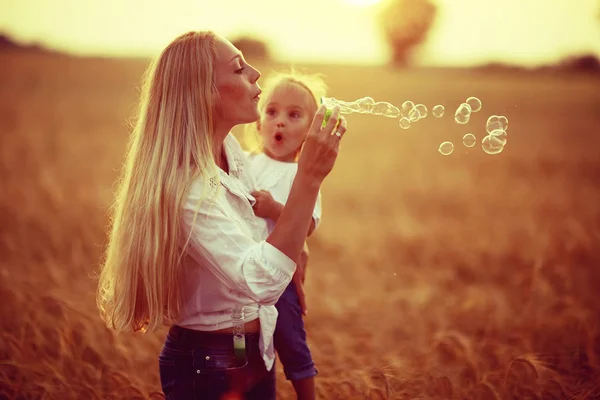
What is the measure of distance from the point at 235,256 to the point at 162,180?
1.15ft

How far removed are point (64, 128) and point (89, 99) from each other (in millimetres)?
6515

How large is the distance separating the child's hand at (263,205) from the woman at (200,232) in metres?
0.14

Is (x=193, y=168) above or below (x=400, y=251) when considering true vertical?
above

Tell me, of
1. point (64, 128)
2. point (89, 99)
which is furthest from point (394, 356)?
point (89, 99)

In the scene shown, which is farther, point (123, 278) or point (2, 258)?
point (2, 258)

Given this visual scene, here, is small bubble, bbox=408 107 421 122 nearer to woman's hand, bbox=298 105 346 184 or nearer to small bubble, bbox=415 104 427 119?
small bubble, bbox=415 104 427 119

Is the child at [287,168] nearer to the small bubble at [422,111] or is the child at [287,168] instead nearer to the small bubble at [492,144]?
the small bubble at [422,111]

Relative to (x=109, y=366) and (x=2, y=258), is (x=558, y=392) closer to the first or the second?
(x=109, y=366)

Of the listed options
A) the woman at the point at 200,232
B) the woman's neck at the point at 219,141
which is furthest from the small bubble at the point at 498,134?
the woman's neck at the point at 219,141

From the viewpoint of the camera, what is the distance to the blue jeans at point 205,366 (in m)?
2.31

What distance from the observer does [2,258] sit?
6434 millimetres

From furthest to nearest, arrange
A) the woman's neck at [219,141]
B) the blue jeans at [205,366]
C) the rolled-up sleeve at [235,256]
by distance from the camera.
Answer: the woman's neck at [219,141] → the blue jeans at [205,366] → the rolled-up sleeve at [235,256]

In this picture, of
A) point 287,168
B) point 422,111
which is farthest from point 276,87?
point 422,111

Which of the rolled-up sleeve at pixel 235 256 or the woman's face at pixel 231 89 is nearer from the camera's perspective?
the rolled-up sleeve at pixel 235 256
